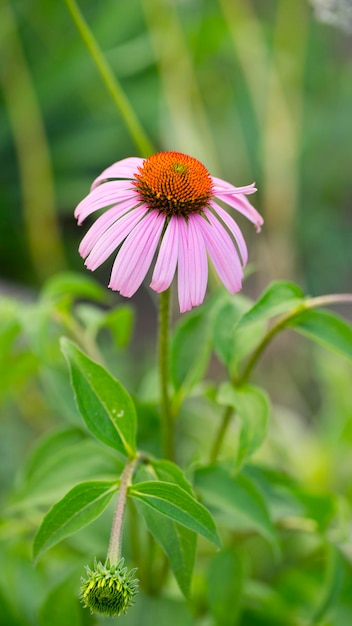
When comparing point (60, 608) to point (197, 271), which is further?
point (60, 608)

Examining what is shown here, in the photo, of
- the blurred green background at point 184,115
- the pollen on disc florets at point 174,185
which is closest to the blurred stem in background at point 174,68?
the blurred green background at point 184,115

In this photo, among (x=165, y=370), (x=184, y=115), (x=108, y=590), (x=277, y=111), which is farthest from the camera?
(x=277, y=111)

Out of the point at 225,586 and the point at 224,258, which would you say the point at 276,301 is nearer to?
the point at 224,258

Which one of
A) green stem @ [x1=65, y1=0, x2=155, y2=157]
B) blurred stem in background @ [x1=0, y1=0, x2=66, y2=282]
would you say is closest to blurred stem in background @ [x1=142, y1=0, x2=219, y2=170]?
blurred stem in background @ [x1=0, y1=0, x2=66, y2=282]

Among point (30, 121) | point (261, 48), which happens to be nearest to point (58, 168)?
point (30, 121)

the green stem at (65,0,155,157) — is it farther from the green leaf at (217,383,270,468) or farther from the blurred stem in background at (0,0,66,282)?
the blurred stem in background at (0,0,66,282)

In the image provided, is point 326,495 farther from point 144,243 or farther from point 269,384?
point 269,384

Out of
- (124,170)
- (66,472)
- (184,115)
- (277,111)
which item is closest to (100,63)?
(124,170)
